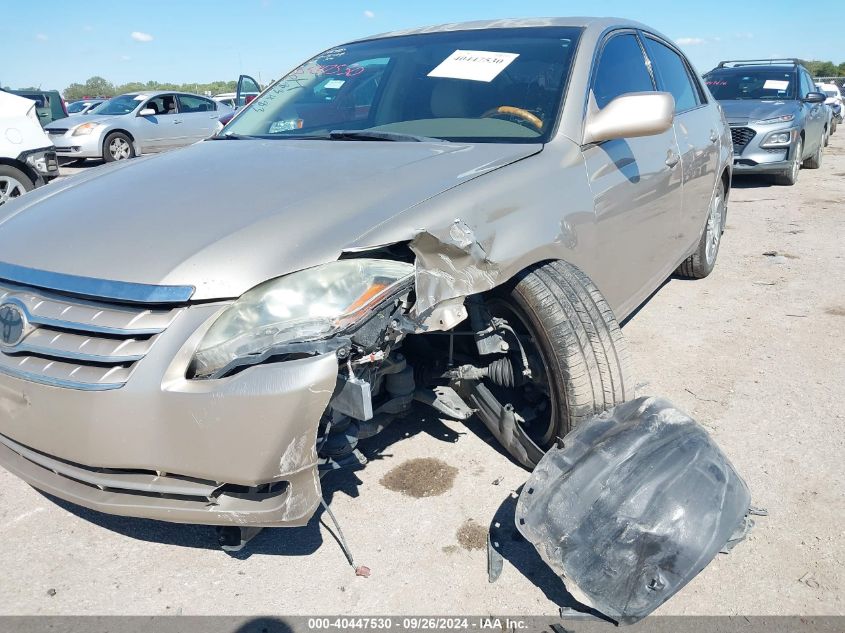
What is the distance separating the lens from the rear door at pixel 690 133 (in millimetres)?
3799

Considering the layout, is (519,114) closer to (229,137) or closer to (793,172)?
(229,137)

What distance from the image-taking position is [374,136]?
283 cm

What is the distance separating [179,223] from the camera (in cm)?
203

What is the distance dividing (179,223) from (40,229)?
0.53 meters

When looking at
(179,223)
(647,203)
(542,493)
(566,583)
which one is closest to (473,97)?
(647,203)

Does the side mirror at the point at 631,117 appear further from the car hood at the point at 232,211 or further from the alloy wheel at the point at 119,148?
the alloy wheel at the point at 119,148

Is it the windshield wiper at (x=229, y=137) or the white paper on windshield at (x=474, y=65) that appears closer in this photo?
the white paper on windshield at (x=474, y=65)

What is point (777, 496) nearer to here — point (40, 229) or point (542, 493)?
point (542, 493)

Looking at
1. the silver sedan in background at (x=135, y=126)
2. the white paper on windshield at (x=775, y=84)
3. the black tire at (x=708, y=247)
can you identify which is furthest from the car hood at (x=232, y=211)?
the silver sedan in background at (x=135, y=126)

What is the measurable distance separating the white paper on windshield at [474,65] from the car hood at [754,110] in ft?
23.1

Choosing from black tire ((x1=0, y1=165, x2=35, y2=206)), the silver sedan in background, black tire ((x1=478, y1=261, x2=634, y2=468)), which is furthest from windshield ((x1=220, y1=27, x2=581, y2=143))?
the silver sedan in background

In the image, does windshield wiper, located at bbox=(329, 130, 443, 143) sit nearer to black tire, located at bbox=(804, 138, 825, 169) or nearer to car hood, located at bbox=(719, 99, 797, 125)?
car hood, located at bbox=(719, 99, 797, 125)

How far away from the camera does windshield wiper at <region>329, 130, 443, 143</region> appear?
9.01 ft

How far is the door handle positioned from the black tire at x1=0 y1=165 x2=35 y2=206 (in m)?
5.54
